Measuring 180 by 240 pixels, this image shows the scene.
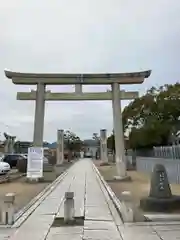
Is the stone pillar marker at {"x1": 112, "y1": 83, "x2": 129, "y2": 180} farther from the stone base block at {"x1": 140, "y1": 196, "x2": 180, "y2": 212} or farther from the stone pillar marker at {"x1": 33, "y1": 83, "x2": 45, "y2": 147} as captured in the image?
the stone base block at {"x1": 140, "y1": 196, "x2": 180, "y2": 212}

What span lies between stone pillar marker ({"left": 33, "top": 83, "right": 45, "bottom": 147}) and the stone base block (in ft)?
49.3

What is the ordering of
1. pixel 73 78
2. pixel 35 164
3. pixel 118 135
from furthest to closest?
pixel 118 135 → pixel 73 78 → pixel 35 164

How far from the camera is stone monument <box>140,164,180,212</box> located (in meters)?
11.4

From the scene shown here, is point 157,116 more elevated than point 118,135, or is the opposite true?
point 157,116

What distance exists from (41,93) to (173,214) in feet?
56.7

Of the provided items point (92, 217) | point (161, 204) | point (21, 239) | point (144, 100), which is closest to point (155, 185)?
point (161, 204)

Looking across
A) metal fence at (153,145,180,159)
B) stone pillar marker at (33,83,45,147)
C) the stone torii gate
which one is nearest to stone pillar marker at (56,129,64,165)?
metal fence at (153,145,180,159)

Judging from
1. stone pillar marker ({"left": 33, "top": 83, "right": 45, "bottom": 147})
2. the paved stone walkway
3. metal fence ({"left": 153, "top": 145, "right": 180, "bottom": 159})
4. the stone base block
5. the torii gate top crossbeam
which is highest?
the torii gate top crossbeam

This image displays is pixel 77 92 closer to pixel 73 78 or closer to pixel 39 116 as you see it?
pixel 73 78

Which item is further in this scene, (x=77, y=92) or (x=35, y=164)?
(x=77, y=92)

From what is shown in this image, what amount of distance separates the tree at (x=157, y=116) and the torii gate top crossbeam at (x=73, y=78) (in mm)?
9577

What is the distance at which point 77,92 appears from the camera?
88.8 ft

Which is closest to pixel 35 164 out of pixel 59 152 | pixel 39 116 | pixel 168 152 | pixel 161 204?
pixel 39 116

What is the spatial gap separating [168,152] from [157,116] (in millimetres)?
9810
